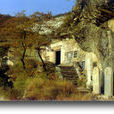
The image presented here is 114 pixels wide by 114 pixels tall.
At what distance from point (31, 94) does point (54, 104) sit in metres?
0.58

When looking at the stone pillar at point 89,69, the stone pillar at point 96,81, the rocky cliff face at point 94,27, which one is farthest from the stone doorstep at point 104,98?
the rocky cliff face at point 94,27

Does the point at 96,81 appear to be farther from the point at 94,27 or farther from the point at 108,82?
the point at 94,27

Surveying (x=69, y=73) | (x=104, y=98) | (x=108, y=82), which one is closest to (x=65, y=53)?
(x=69, y=73)

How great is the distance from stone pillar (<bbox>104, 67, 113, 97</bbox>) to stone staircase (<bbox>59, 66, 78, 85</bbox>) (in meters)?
0.70

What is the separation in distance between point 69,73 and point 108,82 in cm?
120

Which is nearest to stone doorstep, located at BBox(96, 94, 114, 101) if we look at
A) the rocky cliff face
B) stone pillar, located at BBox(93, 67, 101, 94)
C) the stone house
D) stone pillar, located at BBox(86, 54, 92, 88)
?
stone pillar, located at BBox(93, 67, 101, 94)

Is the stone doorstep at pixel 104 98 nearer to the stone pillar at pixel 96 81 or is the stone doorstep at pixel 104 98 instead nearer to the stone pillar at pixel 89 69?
the stone pillar at pixel 96 81

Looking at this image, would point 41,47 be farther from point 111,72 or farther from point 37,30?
point 111,72

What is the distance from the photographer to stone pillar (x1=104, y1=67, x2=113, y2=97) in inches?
192

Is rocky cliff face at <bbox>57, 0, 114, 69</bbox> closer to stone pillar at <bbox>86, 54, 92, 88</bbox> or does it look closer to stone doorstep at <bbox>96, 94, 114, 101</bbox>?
stone pillar at <bbox>86, 54, 92, 88</bbox>

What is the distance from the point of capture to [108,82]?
4945mm

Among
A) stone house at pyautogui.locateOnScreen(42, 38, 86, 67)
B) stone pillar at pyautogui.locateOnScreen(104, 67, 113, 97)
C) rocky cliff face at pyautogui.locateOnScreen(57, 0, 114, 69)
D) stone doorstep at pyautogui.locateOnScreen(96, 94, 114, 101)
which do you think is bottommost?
stone doorstep at pyautogui.locateOnScreen(96, 94, 114, 101)

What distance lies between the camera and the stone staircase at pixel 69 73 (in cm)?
537

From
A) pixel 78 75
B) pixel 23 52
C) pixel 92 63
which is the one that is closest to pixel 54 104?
pixel 78 75
